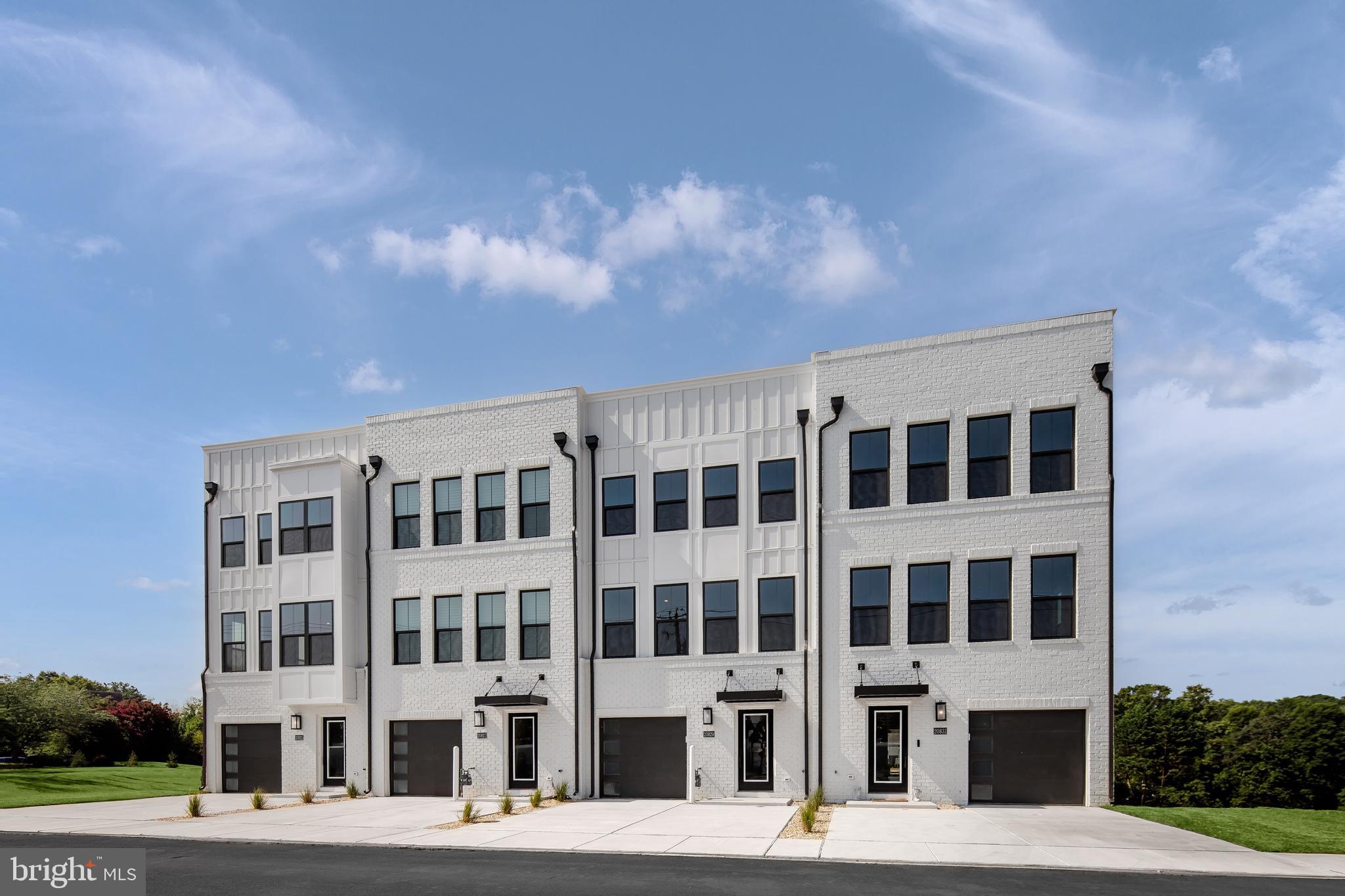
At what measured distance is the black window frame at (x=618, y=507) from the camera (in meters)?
23.0

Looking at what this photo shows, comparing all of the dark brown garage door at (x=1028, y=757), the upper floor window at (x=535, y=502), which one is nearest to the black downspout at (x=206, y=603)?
the upper floor window at (x=535, y=502)

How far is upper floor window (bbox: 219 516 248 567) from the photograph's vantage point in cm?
2686

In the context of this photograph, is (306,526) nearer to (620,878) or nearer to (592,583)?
(592,583)

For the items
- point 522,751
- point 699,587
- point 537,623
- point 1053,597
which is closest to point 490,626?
point 537,623

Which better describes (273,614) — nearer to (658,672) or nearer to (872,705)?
(658,672)

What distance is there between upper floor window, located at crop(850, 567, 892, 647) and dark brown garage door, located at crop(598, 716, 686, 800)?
4606 mm

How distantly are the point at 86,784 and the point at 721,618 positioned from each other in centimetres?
2085

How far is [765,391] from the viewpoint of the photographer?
22.2 m

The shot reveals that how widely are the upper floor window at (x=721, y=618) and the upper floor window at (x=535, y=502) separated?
440cm

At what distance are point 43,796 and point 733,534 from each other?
2000 cm

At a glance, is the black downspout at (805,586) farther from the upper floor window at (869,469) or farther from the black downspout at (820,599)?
the upper floor window at (869,469)

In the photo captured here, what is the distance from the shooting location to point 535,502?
77.6 feet

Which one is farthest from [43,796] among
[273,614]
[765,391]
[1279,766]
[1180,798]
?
[1279,766]

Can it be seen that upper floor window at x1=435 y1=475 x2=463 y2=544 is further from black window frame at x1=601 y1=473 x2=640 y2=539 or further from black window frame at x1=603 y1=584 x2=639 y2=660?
black window frame at x1=603 y1=584 x2=639 y2=660
